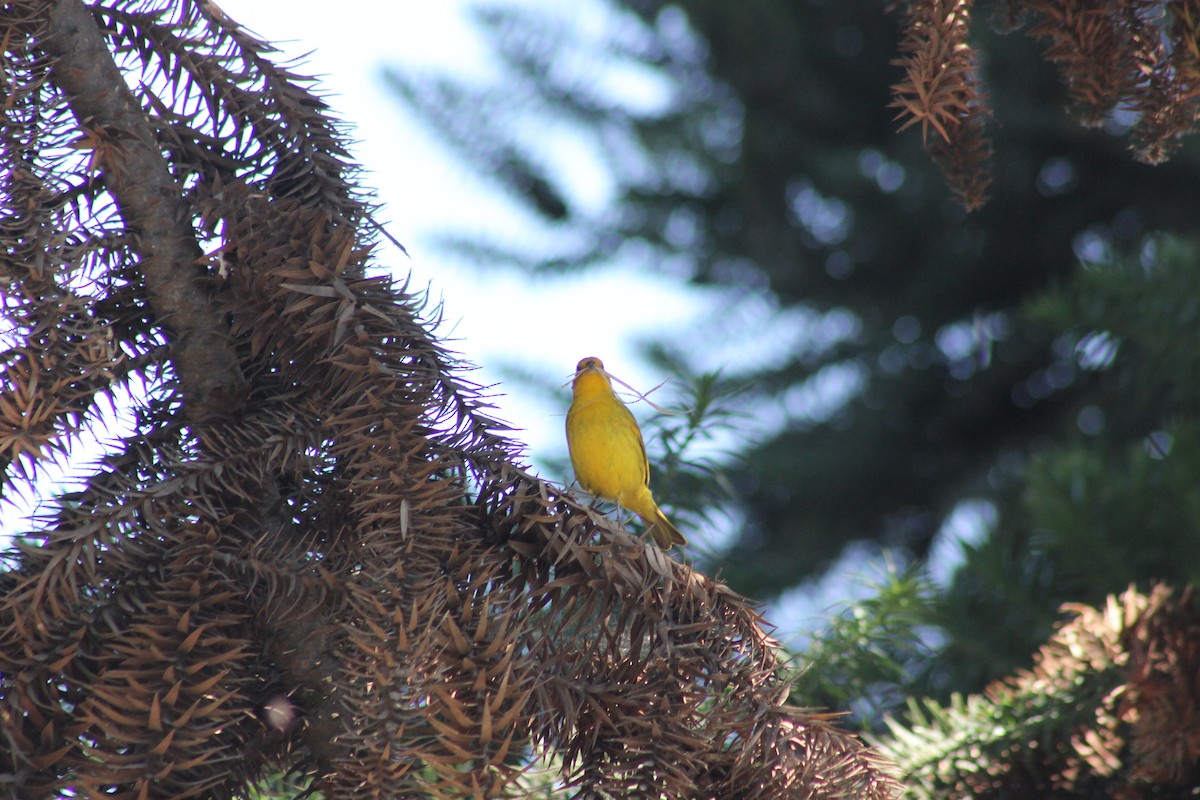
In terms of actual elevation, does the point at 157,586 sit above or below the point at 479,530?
below

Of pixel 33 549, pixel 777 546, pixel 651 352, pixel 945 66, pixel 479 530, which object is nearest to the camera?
pixel 33 549

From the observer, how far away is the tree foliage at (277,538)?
2.76 ft

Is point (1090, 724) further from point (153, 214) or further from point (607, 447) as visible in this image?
point (153, 214)

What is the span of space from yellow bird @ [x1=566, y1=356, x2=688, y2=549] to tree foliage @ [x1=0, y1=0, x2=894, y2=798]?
1432 millimetres

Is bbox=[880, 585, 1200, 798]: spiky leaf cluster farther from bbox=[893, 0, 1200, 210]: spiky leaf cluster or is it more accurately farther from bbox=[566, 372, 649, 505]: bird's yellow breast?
bbox=[566, 372, 649, 505]: bird's yellow breast

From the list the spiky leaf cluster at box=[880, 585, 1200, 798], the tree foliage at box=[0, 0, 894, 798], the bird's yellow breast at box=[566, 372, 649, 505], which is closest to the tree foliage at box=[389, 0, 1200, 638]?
the bird's yellow breast at box=[566, 372, 649, 505]

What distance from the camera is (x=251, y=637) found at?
3.17ft

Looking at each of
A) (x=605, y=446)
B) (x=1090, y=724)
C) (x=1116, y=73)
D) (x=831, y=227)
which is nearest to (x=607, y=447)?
(x=605, y=446)

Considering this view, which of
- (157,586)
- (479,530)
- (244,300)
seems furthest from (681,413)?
(157,586)

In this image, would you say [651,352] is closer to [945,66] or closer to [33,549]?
[945,66]

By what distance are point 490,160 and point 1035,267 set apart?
223 centimetres

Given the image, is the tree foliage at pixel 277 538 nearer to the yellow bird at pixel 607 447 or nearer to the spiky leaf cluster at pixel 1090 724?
the spiky leaf cluster at pixel 1090 724

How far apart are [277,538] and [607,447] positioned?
1.61 metres

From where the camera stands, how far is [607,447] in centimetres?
258
